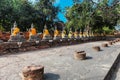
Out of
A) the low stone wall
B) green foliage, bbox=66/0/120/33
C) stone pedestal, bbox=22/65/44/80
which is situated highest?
green foliage, bbox=66/0/120/33

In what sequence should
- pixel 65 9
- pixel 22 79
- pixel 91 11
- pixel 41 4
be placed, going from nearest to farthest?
pixel 22 79 < pixel 91 11 < pixel 41 4 < pixel 65 9

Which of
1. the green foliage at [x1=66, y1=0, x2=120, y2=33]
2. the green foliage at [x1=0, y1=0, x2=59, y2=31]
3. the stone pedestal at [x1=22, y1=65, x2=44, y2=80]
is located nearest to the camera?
the stone pedestal at [x1=22, y1=65, x2=44, y2=80]

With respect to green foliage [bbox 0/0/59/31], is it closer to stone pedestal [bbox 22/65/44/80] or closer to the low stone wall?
the low stone wall

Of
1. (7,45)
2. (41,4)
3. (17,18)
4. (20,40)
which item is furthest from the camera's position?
(41,4)

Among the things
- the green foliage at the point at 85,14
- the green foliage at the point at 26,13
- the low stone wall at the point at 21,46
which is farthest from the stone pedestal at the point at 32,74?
the green foliage at the point at 85,14

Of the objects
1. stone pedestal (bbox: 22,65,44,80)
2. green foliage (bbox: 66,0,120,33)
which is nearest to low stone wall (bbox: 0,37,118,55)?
stone pedestal (bbox: 22,65,44,80)

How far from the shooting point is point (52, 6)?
4006 centimetres

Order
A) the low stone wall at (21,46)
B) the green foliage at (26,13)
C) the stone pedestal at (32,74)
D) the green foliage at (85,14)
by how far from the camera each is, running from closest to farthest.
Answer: the stone pedestal at (32,74) < the low stone wall at (21,46) < the green foliage at (26,13) < the green foliage at (85,14)

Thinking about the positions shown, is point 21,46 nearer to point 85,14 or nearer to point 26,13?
point 26,13

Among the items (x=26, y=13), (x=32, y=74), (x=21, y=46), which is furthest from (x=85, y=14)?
(x=32, y=74)

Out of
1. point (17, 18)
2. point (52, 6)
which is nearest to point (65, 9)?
point (52, 6)

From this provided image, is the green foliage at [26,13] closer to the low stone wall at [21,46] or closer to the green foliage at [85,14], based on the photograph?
the green foliage at [85,14]

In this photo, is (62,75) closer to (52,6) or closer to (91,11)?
(91,11)

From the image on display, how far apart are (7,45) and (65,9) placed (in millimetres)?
33172
